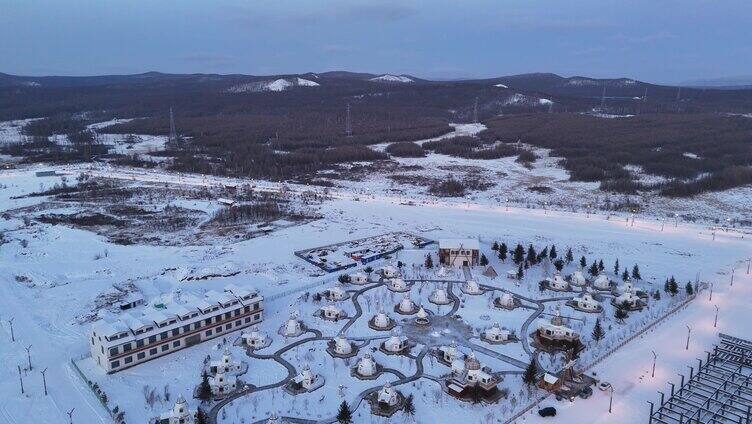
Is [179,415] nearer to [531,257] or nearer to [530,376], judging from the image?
[530,376]

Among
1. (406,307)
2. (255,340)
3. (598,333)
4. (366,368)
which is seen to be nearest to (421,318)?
(406,307)

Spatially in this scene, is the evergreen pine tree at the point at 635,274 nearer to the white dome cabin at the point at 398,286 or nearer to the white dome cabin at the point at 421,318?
the white dome cabin at the point at 398,286

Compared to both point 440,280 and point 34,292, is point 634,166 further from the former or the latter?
point 34,292

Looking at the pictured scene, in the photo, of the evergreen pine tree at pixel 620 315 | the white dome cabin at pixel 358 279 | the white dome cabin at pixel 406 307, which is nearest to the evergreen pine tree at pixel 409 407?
the white dome cabin at pixel 406 307

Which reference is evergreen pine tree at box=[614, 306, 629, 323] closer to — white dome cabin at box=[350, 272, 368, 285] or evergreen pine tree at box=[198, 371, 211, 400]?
white dome cabin at box=[350, 272, 368, 285]

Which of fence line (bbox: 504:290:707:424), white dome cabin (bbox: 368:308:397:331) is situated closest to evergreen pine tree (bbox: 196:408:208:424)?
white dome cabin (bbox: 368:308:397:331)

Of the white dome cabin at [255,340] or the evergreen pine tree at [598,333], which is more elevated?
the evergreen pine tree at [598,333]

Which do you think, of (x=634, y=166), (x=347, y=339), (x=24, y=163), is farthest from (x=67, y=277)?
(x=634, y=166)
